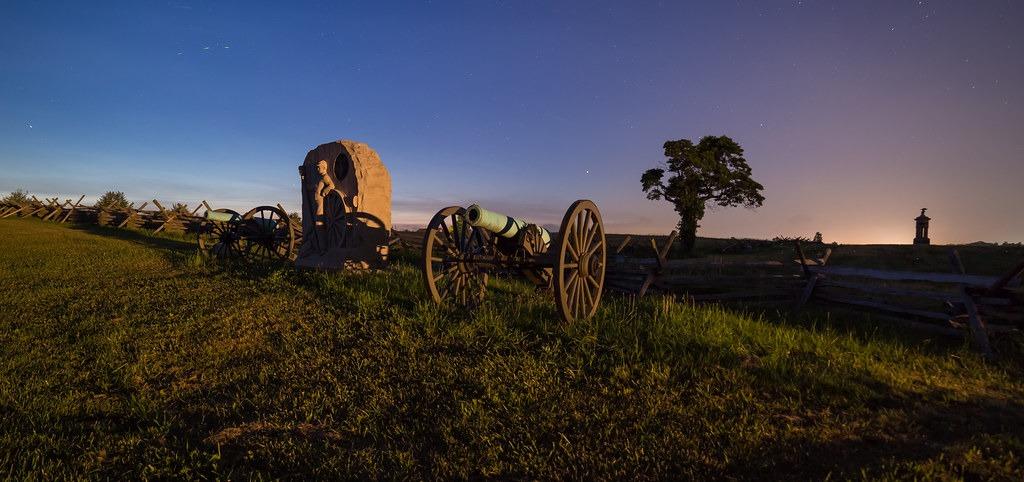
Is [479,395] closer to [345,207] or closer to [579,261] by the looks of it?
[579,261]

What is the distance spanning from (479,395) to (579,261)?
264 cm

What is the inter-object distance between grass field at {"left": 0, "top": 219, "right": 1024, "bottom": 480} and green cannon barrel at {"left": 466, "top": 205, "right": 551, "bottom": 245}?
111cm

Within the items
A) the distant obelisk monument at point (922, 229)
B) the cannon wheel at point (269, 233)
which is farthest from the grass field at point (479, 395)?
the distant obelisk monument at point (922, 229)

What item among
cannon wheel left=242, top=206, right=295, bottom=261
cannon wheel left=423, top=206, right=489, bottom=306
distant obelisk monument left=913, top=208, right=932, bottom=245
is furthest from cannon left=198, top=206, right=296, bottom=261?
distant obelisk monument left=913, top=208, right=932, bottom=245

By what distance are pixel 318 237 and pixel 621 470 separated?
9937 mm

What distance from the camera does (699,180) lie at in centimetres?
2845

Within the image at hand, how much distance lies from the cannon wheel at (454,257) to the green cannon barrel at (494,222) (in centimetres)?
41

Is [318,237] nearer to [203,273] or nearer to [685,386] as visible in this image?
[203,273]

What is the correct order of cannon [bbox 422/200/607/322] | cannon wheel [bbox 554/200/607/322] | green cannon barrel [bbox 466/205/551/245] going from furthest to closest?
green cannon barrel [bbox 466/205/551/245] → cannon [bbox 422/200/607/322] → cannon wheel [bbox 554/200/607/322]

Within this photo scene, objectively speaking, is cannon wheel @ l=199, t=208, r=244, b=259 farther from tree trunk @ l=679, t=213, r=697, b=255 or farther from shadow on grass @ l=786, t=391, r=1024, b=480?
tree trunk @ l=679, t=213, r=697, b=255

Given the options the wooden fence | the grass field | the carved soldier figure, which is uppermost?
the carved soldier figure

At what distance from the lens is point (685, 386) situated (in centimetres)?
474

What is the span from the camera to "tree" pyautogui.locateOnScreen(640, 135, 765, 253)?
28.4 meters

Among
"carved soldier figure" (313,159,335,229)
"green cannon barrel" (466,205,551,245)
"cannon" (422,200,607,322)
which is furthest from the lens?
"carved soldier figure" (313,159,335,229)
